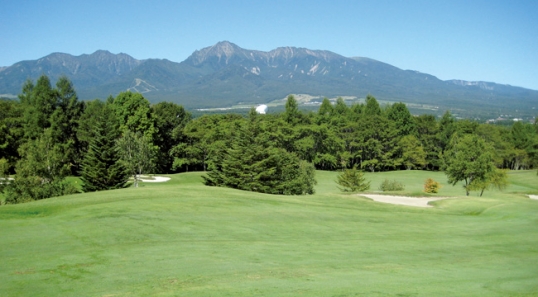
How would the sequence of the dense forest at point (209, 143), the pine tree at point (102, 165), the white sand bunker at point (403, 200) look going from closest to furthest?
the white sand bunker at point (403, 200), the pine tree at point (102, 165), the dense forest at point (209, 143)

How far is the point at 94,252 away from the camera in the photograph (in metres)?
13.1

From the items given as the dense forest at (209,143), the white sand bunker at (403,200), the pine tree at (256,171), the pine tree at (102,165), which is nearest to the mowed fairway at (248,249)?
the white sand bunker at (403,200)

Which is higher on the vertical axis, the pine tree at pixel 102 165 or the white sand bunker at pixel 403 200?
the pine tree at pixel 102 165

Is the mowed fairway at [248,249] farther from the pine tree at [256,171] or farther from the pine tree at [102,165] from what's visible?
the pine tree at [256,171]

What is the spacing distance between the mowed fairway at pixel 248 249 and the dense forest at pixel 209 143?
65.1 feet

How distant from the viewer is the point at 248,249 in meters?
14.8

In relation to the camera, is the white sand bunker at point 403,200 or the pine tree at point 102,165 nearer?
the white sand bunker at point 403,200

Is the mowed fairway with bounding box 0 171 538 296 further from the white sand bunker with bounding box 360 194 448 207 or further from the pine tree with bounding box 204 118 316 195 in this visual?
the pine tree with bounding box 204 118 316 195

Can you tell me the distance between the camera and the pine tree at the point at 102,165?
43.6 meters

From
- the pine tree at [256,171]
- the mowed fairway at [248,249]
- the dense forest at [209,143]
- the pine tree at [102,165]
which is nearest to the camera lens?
the mowed fairway at [248,249]

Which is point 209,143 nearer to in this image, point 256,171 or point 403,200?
point 256,171

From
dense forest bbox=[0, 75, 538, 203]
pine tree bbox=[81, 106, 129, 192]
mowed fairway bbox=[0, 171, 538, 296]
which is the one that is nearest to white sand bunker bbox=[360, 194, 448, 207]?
mowed fairway bbox=[0, 171, 538, 296]

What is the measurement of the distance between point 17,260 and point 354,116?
333 feet

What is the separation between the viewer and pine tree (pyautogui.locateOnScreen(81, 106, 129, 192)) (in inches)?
1718
